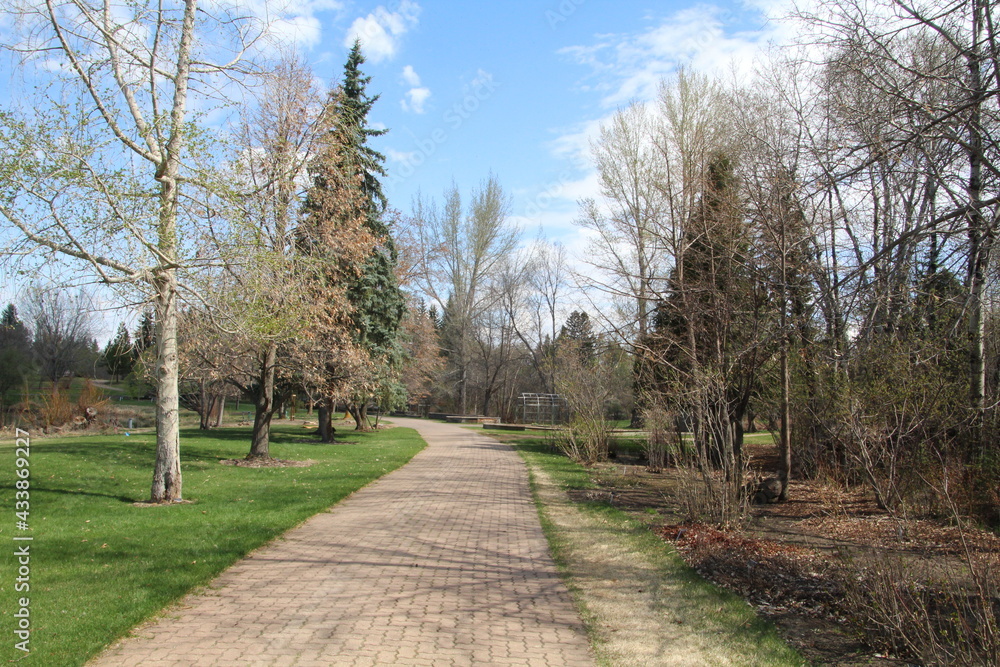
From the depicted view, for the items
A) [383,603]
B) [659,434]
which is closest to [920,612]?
[383,603]

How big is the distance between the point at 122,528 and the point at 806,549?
8.20 metres

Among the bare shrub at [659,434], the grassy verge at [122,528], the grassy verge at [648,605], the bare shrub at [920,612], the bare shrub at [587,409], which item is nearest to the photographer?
the bare shrub at [920,612]

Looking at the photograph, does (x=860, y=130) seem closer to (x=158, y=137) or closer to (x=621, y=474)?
(x=158, y=137)

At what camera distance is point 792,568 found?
642 cm

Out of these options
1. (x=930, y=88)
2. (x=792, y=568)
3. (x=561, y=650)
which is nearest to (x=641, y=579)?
(x=792, y=568)

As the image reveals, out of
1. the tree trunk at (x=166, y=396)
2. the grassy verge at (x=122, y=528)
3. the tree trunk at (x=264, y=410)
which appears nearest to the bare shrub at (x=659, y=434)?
the grassy verge at (x=122, y=528)

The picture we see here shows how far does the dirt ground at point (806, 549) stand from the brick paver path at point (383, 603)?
69.0 inches

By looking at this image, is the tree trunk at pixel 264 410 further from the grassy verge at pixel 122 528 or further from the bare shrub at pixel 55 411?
the bare shrub at pixel 55 411

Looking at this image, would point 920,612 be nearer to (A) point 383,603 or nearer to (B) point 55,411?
(A) point 383,603

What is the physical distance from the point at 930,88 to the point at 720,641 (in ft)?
21.0

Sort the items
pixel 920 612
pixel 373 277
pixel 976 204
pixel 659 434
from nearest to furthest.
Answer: pixel 920 612, pixel 976 204, pixel 659 434, pixel 373 277

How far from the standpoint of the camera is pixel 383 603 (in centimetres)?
518

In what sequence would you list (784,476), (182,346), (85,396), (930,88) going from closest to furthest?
(930,88) → (784,476) → (182,346) → (85,396)

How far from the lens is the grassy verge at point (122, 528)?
450 cm
